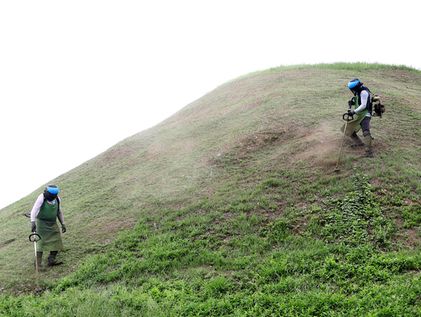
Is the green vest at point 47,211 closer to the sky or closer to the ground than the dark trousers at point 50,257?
closer to the sky

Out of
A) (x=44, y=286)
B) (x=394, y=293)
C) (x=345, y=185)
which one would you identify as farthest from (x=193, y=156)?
(x=394, y=293)

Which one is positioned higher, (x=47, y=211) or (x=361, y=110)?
(x=47, y=211)

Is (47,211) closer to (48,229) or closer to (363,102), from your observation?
(48,229)

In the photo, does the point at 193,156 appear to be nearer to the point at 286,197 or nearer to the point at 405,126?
the point at 286,197

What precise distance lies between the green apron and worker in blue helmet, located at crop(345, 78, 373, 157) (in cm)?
865

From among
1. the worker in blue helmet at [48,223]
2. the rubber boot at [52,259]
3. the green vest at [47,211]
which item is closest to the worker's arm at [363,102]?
the worker in blue helmet at [48,223]

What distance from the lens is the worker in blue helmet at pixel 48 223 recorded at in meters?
10.3

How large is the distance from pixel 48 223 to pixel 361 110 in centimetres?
913

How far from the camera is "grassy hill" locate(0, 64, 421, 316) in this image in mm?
7355

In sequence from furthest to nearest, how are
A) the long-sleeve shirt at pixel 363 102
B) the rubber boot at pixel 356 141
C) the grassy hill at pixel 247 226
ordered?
the rubber boot at pixel 356 141 < the long-sleeve shirt at pixel 363 102 < the grassy hill at pixel 247 226

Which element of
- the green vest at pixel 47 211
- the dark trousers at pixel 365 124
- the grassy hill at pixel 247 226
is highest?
the green vest at pixel 47 211

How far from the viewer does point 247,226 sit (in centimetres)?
1005

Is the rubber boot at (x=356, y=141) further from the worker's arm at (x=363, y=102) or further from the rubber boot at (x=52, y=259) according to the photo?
the rubber boot at (x=52, y=259)

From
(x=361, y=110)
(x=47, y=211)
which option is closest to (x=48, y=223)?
(x=47, y=211)
